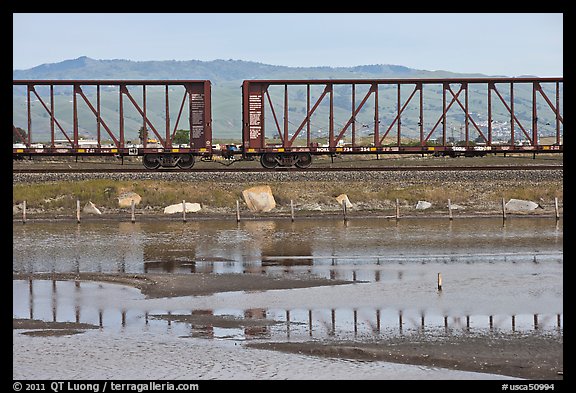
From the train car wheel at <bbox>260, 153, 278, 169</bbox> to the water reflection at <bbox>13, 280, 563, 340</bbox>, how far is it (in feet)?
115

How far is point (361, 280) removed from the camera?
3203 centimetres

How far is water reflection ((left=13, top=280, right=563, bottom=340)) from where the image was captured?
23562mm

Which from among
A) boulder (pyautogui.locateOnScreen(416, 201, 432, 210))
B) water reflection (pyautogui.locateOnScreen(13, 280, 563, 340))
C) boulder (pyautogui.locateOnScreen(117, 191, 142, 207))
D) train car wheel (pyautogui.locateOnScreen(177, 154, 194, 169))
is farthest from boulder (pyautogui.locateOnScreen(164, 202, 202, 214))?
water reflection (pyautogui.locateOnScreen(13, 280, 563, 340))

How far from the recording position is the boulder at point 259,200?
55.4m

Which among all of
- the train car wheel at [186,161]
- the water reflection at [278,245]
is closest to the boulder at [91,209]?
the water reflection at [278,245]

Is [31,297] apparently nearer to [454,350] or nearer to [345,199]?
[454,350]

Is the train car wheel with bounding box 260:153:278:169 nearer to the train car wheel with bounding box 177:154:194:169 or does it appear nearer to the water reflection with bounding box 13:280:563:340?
the train car wheel with bounding box 177:154:194:169

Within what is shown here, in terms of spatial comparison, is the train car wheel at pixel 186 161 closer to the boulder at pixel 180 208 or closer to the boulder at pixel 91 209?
the boulder at pixel 180 208

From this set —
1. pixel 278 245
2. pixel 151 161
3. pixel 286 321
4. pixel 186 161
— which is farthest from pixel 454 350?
pixel 151 161

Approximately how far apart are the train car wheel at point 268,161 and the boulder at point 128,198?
1001 centimetres

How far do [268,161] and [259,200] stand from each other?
8124mm
